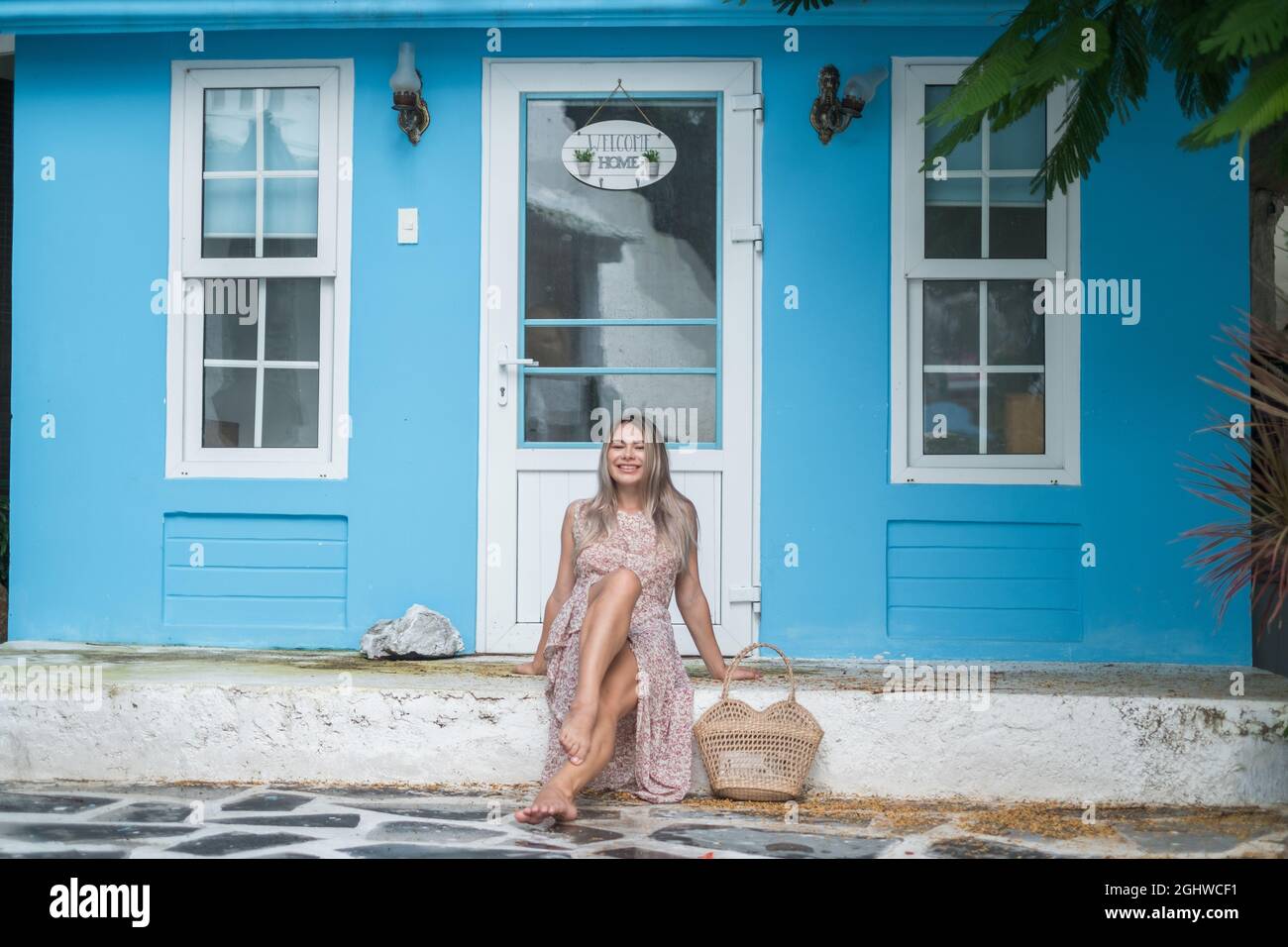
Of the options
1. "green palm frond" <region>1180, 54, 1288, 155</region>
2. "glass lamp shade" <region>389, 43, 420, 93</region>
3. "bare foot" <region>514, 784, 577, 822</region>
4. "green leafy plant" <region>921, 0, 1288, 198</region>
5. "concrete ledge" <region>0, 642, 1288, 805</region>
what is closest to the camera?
"green palm frond" <region>1180, 54, 1288, 155</region>

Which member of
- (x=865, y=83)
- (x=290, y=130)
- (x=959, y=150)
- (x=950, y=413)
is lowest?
(x=950, y=413)

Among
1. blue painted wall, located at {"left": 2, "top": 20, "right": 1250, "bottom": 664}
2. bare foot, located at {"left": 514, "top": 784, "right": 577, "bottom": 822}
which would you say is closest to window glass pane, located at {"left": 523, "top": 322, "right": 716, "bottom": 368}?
blue painted wall, located at {"left": 2, "top": 20, "right": 1250, "bottom": 664}

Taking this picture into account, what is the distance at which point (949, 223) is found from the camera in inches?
226

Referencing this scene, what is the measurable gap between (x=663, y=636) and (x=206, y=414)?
2458mm

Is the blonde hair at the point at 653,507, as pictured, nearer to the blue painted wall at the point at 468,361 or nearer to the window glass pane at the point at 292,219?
the blue painted wall at the point at 468,361

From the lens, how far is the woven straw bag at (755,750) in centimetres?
469

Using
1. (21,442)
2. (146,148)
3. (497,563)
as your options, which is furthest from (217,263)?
(497,563)

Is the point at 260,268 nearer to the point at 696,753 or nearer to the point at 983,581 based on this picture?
the point at 696,753

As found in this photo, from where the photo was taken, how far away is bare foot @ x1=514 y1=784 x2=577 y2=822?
421 cm

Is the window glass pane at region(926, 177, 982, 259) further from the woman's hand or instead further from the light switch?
the light switch

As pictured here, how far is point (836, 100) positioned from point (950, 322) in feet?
3.46

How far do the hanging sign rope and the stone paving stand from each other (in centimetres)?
267

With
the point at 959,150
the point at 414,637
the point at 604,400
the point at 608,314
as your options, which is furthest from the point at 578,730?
the point at 959,150

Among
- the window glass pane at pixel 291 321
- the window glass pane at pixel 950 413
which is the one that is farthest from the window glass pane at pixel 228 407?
the window glass pane at pixel 950 413
